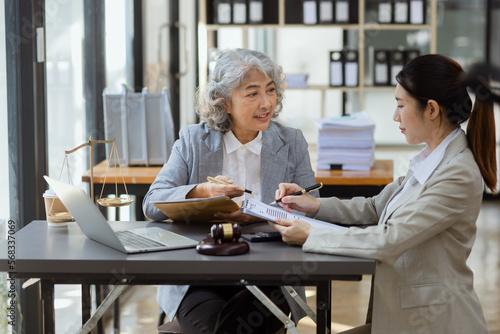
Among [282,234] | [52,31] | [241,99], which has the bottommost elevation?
[282,234]

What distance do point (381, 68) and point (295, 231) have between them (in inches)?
141

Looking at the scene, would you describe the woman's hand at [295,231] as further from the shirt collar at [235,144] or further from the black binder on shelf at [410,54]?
the black binder on shelf at [410,54]

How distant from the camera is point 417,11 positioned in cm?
502

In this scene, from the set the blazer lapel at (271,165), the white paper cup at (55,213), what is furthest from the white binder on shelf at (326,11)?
the white paper cup at (55,213)

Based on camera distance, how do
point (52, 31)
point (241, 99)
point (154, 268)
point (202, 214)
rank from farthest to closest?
1. point (52, 31)
2. point (241, 99)
3. point (202, 214)
4. point (154, 268)

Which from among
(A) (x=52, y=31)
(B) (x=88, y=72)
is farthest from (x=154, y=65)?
(A) (x=52, y=31)

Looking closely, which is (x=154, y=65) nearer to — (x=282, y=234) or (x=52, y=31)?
(x=52, y=31)

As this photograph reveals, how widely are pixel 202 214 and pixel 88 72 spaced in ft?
5.54

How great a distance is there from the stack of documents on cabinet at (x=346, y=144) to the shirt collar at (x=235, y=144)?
33.8 inches

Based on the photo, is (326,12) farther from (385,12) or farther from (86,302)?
(86,302)

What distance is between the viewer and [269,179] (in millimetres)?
2439

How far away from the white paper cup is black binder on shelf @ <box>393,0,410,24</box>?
11.8ft

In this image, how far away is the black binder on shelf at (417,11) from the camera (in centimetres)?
501

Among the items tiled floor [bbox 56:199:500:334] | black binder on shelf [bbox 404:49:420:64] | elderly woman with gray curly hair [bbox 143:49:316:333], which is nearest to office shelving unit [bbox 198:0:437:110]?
black binder on shelf [bbox 404:49:420:64]
